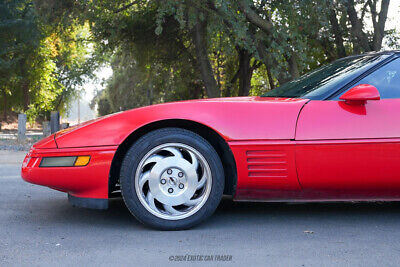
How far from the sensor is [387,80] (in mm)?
3863

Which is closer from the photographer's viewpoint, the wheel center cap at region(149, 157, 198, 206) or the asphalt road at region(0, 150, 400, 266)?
the asphalt road at region(0, 150, 400, 266)

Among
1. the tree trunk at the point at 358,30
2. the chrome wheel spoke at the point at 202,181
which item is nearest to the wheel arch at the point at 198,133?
the chrome wheel spoke at the point at 202,181

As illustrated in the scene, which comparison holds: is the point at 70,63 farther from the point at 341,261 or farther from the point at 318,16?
the point at 341,261

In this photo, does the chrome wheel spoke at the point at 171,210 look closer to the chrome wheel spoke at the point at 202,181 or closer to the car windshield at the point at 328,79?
the chrome wheel spoke at the point at 202,181

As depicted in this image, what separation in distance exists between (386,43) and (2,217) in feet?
58.1

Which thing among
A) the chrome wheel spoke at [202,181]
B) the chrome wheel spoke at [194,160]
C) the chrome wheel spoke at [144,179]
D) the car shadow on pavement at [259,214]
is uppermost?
the chrome wheel spoke at [194,160]

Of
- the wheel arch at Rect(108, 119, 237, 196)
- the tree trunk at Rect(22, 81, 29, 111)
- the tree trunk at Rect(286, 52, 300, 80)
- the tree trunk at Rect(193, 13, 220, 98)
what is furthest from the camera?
the tree trunk at Rect(22, 81, 29, 111)

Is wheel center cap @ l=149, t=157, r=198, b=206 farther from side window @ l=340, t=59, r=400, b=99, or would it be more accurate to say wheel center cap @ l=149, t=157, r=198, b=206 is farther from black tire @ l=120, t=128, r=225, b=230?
side window @ l=340, t=59, r=400, b=99

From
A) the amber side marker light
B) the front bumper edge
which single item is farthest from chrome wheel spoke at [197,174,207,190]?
the amber side marker light

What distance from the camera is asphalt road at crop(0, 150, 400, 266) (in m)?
2.99

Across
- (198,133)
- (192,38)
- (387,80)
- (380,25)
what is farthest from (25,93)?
(387,80)

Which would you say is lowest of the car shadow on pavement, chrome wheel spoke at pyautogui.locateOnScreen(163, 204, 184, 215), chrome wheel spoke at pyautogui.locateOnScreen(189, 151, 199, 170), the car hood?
the car shadow on pavement

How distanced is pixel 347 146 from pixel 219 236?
1.07 meters

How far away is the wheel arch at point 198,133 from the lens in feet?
12.2
